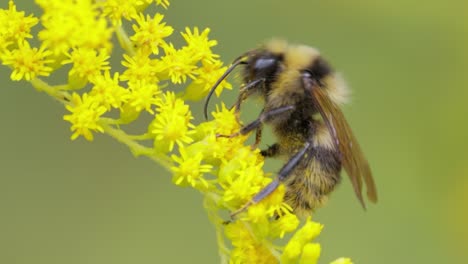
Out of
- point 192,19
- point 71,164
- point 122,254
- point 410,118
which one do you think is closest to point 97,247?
point 122,254

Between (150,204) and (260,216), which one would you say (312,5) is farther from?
(260,216)

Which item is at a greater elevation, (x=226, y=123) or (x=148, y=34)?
(x=148, y=34)

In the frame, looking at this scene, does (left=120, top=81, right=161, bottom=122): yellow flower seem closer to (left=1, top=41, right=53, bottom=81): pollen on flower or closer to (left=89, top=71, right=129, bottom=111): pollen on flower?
(left=89, top=71, right=129, bottom=111): pollen on flower

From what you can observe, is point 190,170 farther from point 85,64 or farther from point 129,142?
point 85,64

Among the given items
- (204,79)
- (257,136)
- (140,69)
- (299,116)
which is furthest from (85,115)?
(299,116)

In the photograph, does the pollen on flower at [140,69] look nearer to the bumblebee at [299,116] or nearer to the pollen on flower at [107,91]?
the pollen on flower at [107,91]
